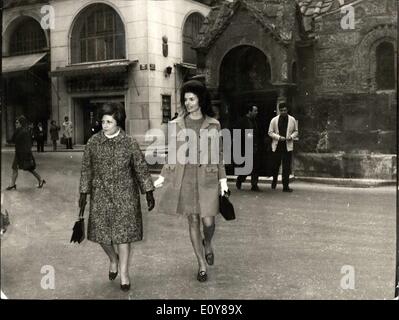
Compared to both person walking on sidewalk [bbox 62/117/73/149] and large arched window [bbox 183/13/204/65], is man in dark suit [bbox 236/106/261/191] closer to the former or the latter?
large arched window [bbox 183/13/204/65]

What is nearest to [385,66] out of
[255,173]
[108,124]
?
[255,173]

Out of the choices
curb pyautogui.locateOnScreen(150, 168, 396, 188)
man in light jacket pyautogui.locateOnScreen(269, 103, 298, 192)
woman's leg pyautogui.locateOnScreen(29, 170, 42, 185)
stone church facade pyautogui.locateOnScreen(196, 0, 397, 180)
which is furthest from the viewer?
curb pyautogui.locateOnScreen(150, 168, 396, 188)

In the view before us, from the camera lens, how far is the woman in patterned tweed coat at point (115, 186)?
15.3 feet

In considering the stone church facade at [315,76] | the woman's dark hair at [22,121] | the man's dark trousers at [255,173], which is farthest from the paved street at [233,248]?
the stone church facade at [315,76]

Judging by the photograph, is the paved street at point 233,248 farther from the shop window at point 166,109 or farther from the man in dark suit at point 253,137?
the shop window at point 166,109

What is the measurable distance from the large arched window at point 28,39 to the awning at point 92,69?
0.47 metres

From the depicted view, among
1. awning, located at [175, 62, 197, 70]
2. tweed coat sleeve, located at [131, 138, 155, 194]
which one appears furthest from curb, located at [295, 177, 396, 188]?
tweed coat sleeve, located at [131, 138, 155, 194]

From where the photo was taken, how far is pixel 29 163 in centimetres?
564

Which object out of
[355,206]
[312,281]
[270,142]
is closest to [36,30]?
[270,142]

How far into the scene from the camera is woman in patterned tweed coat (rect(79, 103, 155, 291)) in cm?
467

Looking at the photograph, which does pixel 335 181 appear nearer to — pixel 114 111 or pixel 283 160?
pixel 283 160

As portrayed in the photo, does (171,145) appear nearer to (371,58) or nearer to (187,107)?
(187,107)

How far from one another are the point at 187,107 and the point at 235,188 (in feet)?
8.43

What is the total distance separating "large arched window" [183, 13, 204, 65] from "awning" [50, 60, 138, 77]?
0.78m
